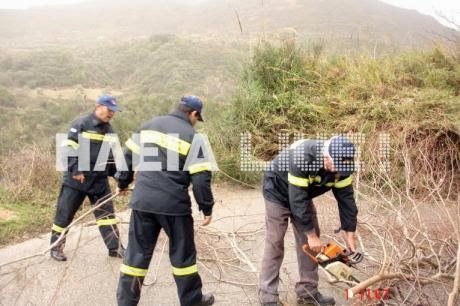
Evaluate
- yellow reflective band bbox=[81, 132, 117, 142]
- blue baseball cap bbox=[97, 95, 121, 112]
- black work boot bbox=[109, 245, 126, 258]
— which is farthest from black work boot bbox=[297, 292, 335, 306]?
blue baseball cap bbox=[97, 95, 121, 112]

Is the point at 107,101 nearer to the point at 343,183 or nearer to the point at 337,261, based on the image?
the point at 343,183

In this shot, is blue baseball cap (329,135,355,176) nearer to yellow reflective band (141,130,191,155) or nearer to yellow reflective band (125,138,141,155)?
yellow reflective band (141,130,191,155)

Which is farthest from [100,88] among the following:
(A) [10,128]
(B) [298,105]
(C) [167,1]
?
(C) [167,1]

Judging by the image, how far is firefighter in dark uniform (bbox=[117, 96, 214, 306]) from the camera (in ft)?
11.0

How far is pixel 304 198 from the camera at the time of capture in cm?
327

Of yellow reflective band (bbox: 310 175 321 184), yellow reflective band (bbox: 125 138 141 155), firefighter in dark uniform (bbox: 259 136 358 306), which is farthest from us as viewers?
yellow reflective band (bbox: 125 138 141 155)

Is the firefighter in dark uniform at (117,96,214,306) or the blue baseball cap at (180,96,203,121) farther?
the blue baseball cap at (180,96,203,121)

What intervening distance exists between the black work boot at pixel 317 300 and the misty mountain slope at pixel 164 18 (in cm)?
2049

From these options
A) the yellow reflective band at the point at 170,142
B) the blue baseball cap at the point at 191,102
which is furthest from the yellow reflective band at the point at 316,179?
the blue baseball cap at the point at 191,102

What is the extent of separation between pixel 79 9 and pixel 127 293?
6739 cm

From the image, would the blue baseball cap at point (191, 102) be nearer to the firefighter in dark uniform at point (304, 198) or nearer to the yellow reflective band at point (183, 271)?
the firefighter in dark uniform at point (304, 198)

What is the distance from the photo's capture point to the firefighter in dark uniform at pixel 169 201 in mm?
3359

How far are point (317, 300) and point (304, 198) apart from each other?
1.09 metres

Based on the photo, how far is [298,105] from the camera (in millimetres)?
8516
